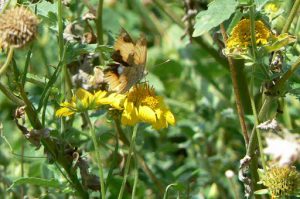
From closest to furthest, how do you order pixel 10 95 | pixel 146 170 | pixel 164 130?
pixel 10 95
pixel 146 170
pixel 164 130

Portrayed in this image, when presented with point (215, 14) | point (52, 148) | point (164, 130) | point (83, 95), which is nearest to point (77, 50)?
point (83, 95)

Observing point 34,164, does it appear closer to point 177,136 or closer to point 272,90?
point 177,136

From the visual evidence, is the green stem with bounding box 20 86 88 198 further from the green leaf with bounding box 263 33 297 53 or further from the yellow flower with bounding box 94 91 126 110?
the green leaf with bounding box 263 33 297 53

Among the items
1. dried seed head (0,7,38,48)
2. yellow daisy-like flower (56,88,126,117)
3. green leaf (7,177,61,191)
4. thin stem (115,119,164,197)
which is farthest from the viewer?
thin stem (115,119,164,197)

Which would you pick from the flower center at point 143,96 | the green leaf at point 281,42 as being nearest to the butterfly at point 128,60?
the flower center at point 143,96

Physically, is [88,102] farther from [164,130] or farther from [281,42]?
[164,130]

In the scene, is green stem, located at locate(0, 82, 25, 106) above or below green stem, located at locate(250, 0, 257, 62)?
below

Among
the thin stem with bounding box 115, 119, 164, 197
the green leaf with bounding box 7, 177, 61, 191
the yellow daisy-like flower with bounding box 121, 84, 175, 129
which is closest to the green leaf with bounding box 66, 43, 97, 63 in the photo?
the yellow daisy-like flower with bounding box 121, 84, 175, 129
